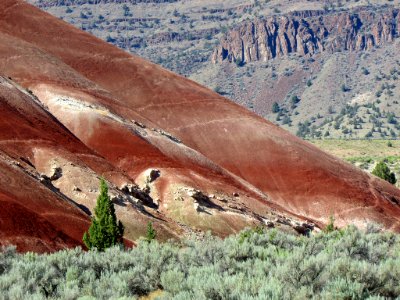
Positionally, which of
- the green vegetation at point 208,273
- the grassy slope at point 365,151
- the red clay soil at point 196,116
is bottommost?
the grassy slope at point 365,151

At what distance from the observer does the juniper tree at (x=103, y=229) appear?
97.3ft

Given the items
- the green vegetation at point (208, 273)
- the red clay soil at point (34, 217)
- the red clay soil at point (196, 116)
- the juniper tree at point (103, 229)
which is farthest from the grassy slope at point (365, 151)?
the green vegetation at point (208, 273)

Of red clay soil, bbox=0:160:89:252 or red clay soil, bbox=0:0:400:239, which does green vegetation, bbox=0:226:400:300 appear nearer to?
red clay soil, bbox=0:160:89:252

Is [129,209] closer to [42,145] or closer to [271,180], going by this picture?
[42,145]

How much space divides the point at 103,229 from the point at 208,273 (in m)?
12.9

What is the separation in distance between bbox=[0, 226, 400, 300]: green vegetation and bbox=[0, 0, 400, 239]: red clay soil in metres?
28.2

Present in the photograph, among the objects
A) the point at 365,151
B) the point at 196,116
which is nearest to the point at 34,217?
the point at 196,116

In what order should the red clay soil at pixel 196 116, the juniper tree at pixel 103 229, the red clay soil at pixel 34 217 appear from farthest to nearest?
the red clay soil at pixel 196 116 < the juniper tree at pixel 103 229 < the red clay soil at pixel 34 217

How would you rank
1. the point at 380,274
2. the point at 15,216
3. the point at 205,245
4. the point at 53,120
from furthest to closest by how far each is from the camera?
the point at 53,120 < the point at 15,216 < the point at 205,245 < the point at 380,274

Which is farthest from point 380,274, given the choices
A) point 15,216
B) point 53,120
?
point 53,120

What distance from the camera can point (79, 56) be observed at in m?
62.0

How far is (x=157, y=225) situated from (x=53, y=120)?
1102cm

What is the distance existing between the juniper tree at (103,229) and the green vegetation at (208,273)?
7.14 m

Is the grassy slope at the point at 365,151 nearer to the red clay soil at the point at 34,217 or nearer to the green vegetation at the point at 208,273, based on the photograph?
the red clay soil at the point at 34,217
